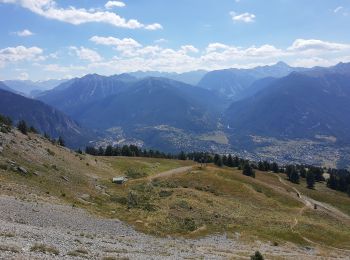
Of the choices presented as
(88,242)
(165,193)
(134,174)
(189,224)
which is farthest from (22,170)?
(134,174)

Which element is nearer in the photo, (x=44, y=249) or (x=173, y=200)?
(x=44, y=249)

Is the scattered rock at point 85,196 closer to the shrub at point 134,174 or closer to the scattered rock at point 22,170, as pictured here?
the scattered rock at point 22,170

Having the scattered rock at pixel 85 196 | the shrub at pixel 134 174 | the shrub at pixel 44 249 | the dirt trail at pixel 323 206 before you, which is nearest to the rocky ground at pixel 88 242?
the shrub at pixel 44 249

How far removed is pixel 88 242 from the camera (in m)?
35.5

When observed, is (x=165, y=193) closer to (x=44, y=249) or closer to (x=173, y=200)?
(x=173, y=200)

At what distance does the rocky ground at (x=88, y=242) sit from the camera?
1147 inches

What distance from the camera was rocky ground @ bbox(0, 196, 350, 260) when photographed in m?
29.1

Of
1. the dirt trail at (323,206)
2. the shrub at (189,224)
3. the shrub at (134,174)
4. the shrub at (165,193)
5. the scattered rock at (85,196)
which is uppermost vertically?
the scattered rock at (85,196)

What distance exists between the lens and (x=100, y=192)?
75.5 meters

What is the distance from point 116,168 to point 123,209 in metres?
57.7

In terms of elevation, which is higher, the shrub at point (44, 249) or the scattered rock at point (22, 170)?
the shrub at point (44, 249)

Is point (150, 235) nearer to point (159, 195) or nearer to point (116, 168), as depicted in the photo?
point (159, 195)

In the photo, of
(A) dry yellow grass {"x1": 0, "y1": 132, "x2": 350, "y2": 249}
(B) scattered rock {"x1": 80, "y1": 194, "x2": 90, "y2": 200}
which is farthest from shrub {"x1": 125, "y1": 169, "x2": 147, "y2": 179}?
(B) scattered rock {"x1": 80, "y1": 194, "x2": 90, "y2": 200}

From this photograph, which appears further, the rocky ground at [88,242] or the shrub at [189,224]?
the shrub at [189,224]
